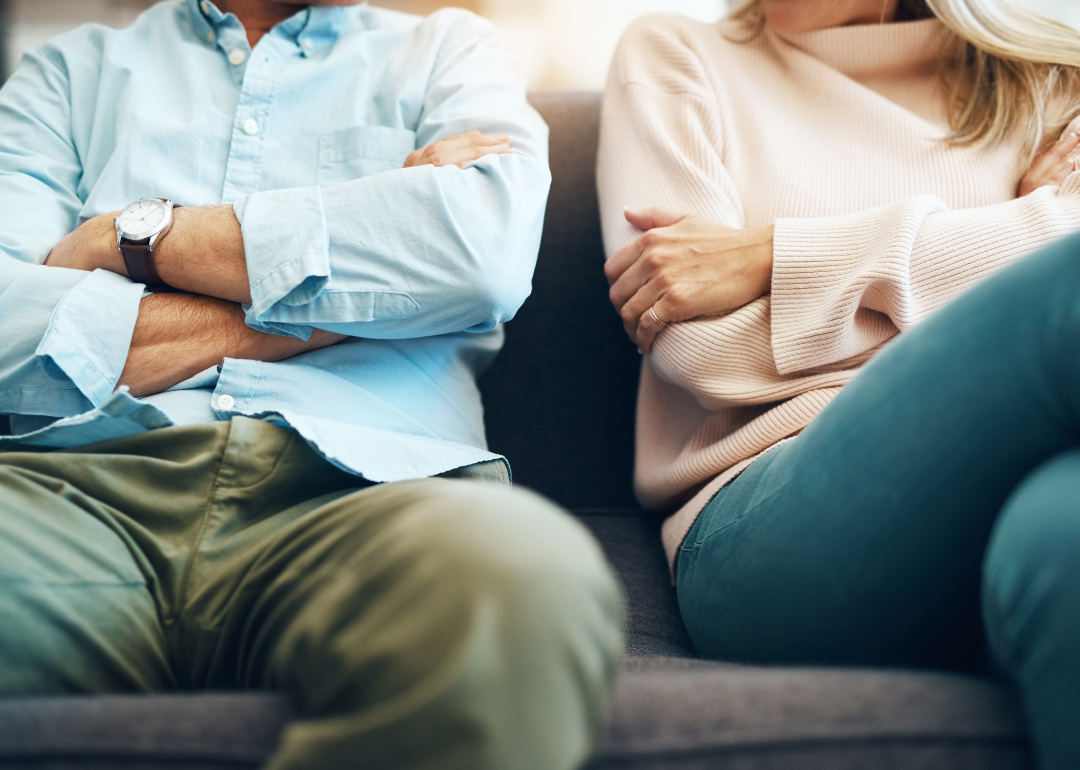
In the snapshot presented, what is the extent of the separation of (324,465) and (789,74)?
864mm

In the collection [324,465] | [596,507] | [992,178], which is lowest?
[596,507]

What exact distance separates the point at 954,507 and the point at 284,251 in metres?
0.63

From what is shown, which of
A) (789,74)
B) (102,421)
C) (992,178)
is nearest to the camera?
(102,421)

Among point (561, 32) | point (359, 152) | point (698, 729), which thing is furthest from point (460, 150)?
point (561, 32)

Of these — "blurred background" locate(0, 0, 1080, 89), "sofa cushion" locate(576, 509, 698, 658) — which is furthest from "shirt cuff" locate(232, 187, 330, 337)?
"blurred background" locate(0, 0, 1080, 89)

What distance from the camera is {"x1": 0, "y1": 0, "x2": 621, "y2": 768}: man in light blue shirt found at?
40cm

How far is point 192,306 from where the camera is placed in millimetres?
766

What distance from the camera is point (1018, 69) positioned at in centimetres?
97

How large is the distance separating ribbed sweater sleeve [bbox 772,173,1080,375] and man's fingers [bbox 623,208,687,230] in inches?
5.0

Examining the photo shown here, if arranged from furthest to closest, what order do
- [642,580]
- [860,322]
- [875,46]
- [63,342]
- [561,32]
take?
[561,32] → [875,46] → [642,580] → [860,322] → [63,342]

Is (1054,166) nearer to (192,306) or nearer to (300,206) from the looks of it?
(300,206)

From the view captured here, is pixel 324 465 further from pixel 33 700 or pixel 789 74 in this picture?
pixel 789 74

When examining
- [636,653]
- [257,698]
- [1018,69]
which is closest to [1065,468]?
[636,653]

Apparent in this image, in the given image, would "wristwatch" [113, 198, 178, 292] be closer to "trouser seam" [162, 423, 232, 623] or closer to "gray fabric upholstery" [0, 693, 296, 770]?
"trouser seam" [162, 423, 232, 623]
